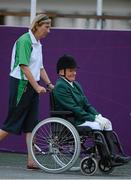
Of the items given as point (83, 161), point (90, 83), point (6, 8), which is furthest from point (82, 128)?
point (6, 8)

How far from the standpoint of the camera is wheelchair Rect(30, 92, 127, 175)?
24.7 ft

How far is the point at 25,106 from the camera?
7891 mm

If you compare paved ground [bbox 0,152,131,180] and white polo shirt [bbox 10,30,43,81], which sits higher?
white polo shirt [bbox 10,30,43,81]

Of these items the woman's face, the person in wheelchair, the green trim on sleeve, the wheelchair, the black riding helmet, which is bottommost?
the wheelchair

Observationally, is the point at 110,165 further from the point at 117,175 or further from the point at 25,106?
the point at 25,106

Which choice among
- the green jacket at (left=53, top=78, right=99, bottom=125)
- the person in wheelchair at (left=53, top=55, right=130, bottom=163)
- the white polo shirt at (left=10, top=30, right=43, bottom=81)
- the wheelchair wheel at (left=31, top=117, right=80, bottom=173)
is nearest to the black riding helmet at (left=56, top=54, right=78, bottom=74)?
the person in wheelchair at (left=53, top=55, right=130, bottom=163)

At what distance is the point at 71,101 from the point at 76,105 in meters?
0.08

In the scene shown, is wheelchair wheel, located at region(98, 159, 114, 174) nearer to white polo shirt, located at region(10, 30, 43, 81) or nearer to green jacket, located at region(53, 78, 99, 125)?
green jacket, located at region(53, 78, 99, 125)

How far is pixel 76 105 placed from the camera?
779 cm

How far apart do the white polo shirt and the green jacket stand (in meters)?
0.32

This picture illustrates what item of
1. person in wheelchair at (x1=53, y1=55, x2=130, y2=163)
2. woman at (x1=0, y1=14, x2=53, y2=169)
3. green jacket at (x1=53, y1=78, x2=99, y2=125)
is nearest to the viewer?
person in wheelchair at (x1=53, y1=55, x2=130, y2=163)

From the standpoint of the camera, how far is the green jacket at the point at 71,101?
7715mm

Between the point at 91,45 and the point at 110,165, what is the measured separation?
224cm

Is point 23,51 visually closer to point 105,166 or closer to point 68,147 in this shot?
point 68,147
